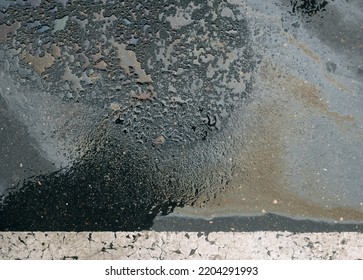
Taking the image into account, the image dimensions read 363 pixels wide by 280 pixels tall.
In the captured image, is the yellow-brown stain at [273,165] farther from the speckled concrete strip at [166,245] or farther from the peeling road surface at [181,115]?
the speckled concrete strip at [166,245]

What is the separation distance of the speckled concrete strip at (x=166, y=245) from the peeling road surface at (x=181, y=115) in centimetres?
5

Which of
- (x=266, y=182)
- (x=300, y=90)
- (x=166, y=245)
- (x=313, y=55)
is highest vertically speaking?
(x=313, y=55)

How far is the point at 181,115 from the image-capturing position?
2225mm

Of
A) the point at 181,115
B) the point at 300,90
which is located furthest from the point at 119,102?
the point at 300,90

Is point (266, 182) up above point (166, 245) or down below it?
above

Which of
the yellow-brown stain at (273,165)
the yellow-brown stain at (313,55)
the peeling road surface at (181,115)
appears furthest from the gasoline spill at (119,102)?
the yellow-brown stain at (313,55)

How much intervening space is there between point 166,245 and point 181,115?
675 millimetres

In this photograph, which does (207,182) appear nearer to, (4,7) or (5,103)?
(5,103)

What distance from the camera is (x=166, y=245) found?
223 cm

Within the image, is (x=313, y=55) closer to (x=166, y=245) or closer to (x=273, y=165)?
(x=273, y=165)

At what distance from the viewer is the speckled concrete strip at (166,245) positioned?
7.23 ft

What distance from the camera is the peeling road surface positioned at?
7.19 feet

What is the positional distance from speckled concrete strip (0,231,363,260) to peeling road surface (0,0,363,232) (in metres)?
0.05

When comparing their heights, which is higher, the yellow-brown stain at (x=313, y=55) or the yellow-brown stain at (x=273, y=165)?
the yellow-brown stain at (x=313, y=55)
